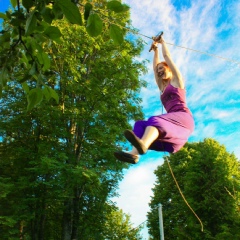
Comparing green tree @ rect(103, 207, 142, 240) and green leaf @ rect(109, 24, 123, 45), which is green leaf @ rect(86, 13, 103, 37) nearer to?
green leaf @ rect(109, 24, 123, 45)

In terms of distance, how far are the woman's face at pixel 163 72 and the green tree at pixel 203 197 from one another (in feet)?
45.7

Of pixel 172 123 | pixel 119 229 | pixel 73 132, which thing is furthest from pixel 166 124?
pixel 119 229

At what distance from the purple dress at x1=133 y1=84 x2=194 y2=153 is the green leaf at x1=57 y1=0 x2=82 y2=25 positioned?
66.5 inches

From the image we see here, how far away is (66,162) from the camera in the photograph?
34.3ft

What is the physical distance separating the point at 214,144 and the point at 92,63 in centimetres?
1339

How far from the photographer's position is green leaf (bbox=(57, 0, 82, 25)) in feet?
2.93

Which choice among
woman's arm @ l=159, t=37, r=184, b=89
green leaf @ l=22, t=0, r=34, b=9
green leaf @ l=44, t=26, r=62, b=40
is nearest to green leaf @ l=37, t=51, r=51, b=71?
green leaf @ l=44, t=26, r=62, b=40

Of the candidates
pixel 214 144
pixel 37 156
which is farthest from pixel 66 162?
pixel 214 144

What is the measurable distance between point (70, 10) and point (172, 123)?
6.27 feet

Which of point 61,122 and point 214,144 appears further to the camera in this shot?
point 214,144

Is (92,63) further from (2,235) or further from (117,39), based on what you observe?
(117,39)

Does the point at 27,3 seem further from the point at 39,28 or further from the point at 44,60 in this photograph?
the point at 44,60

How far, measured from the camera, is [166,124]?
2596 mm

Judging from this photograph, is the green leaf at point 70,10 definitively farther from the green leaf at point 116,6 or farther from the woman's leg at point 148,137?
the woman's leg at point 148,137
